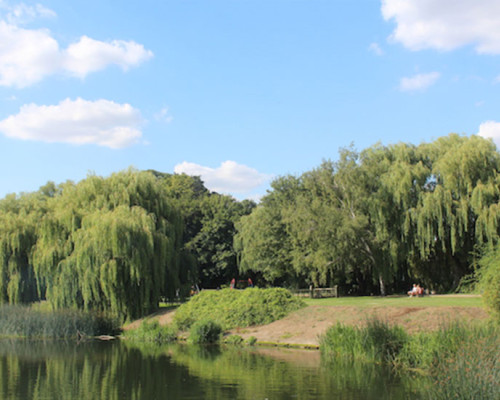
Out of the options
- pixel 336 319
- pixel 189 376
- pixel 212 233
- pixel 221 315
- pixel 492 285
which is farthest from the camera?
pixel 212 233

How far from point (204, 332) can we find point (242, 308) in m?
3.08

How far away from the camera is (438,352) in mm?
15289

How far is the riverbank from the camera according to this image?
24047mm

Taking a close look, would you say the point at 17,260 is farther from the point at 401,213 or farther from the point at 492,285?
the point at 492,285

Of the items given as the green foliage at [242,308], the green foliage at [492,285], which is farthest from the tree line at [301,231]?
the green foliage at [492,285]

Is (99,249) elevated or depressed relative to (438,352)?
elevated

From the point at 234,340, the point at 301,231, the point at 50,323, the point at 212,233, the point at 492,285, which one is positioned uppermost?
the point at 212,233

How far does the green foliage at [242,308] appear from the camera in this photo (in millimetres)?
29844

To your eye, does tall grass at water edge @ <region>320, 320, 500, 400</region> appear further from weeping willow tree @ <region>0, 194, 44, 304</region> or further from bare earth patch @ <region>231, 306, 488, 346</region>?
weeping willow tree @ <region>0, 194, 44, 304</region>

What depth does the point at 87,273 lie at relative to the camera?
31453 millimetres

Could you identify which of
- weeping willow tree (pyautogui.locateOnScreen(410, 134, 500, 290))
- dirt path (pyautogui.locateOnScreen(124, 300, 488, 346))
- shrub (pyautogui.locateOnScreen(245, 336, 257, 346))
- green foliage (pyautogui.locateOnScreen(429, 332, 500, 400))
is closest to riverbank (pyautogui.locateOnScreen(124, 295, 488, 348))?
dirt path (pyautogui.locateOnScreen(124, 300, 488, 346))

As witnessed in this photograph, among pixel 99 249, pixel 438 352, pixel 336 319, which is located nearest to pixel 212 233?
pixel 99 249

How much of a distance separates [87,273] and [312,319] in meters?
12.9

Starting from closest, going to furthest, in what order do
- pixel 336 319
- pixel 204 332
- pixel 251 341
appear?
pixel 336 319, pixel 251 341, pixel 204 332
